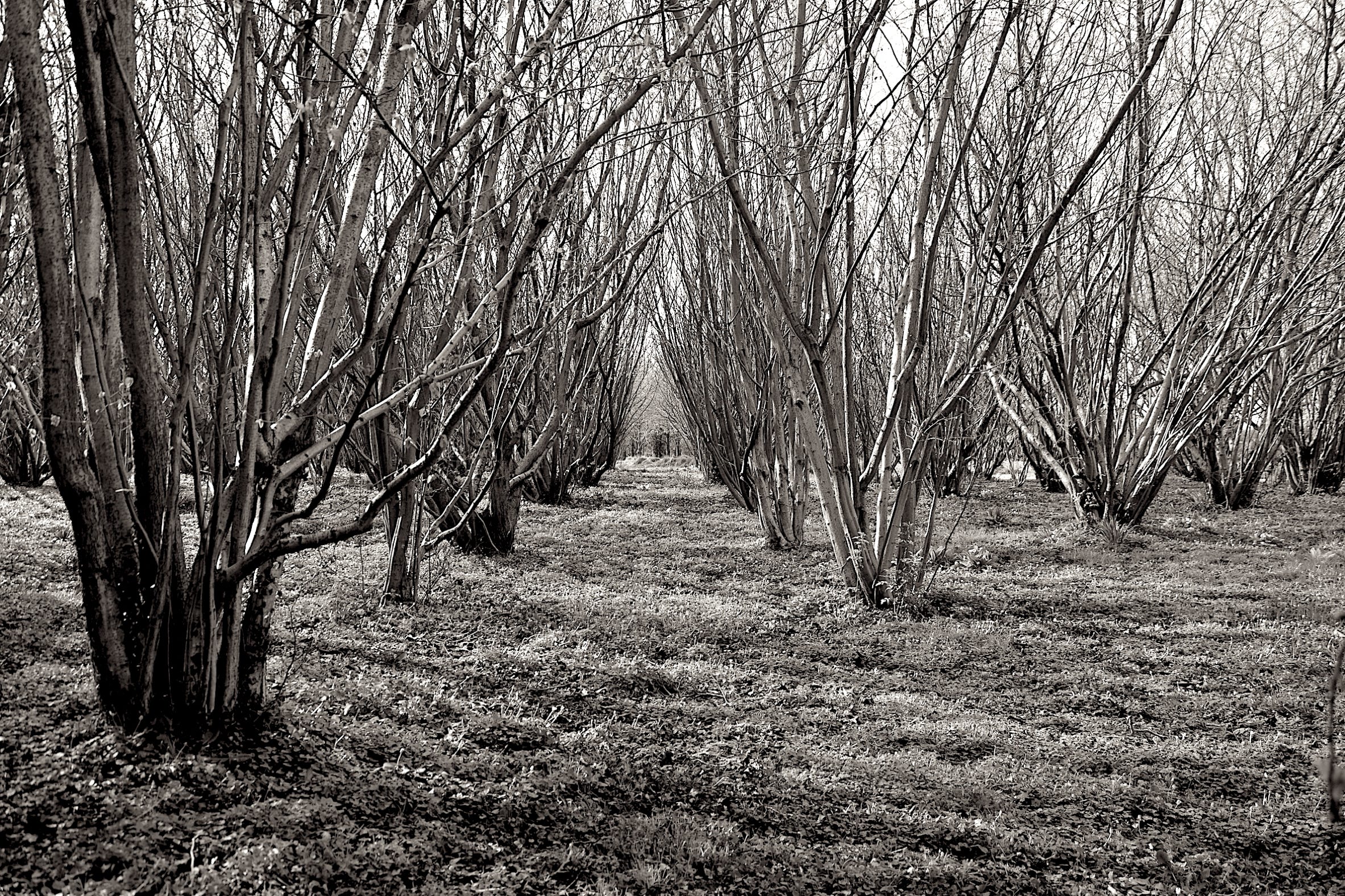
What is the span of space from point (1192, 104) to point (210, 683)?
831cm

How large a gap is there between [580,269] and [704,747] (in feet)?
10.5

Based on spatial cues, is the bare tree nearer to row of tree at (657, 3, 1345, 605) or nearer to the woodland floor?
row of tree at (657, 3, 1345, 605)

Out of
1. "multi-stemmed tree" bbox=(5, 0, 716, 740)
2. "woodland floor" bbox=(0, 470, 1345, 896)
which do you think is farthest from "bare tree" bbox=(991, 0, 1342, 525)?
"multi-stemmed tree" bbox=(5, 0, 716, 740)

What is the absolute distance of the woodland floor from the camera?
7.17ft

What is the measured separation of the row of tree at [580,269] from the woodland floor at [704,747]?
14.4 inches

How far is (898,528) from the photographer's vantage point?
527cm

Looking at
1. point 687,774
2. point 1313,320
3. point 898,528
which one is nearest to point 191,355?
point 687,774

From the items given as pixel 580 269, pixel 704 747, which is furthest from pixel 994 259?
pixel 704 747

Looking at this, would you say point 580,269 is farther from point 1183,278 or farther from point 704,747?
point 1183,278

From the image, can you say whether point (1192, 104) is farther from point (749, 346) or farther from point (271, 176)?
point (271, 176)

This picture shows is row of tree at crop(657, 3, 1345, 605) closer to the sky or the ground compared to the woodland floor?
closer to the sky

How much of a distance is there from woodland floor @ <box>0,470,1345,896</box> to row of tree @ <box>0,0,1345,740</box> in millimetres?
367

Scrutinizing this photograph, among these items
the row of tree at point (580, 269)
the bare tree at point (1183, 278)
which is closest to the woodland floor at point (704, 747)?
the row of tree at point (580, 269)

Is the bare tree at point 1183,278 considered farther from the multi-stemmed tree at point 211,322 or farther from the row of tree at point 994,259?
the multi-stemmed tree at point 211,322
